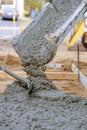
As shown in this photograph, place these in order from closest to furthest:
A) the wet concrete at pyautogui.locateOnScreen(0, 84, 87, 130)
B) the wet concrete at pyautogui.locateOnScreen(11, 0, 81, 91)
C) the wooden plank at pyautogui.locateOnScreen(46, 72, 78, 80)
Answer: the wet concrete at pyautogui.locateOnScreen(0, 84, 87, 130), the wet concrete at pyautogui.locateOnScreen(11, 0, 81, 91), the wooden plank at pyautogui.locateOnScreen(46, 72, 78, 80)

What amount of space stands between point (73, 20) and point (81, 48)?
1310 cm

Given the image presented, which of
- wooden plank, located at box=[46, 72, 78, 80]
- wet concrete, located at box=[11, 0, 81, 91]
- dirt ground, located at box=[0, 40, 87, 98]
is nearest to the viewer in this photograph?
wet concrete, located at box=[11, 0, 81, 91]

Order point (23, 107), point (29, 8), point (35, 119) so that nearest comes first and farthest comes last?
point (35, 119), point (23, 107), point (29, 8)

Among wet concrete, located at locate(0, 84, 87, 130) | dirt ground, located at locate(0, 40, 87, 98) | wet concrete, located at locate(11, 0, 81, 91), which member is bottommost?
dirt ground, located at locate(0, 40, 87, 98)

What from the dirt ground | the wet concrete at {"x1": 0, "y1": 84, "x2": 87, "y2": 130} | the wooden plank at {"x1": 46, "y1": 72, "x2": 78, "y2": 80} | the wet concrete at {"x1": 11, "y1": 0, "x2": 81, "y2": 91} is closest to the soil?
the wet concrete at {"x1": 0, "y1": 84, "x2": 87, "y2": 130}

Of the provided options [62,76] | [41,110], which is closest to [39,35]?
[41,110]

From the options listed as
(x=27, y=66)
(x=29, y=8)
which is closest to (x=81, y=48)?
(x=27, y=66)

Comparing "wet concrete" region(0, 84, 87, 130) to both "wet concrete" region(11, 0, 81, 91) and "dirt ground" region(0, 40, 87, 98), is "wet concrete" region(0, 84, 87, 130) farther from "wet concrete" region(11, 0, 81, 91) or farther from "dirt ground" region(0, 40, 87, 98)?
"dirt ground" region(0, 40, 87, 98)

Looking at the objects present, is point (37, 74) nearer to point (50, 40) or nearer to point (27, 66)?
point (27, 66)

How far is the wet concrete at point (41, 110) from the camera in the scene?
5.84 meters

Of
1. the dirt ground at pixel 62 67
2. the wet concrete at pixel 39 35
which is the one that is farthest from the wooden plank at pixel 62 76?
the wet concrete at pixel 39 35

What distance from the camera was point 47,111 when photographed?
623cm

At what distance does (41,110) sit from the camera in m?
6.26

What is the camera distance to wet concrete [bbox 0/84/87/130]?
5.84m
